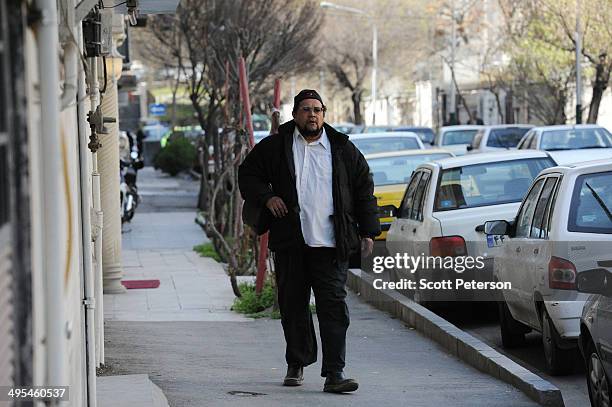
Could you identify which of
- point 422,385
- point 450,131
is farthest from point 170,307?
point 450,131

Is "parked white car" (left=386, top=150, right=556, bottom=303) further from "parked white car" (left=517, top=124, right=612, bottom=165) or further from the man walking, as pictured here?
"parked white car" (left=517, top=124, right=612, bottom=165)

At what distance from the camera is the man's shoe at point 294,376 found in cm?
854

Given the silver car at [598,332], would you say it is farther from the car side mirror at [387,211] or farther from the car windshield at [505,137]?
the car windshield at [505,137]

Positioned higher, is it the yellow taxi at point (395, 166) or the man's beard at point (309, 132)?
the man's beard at point (309, 132)

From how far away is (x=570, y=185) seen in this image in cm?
941

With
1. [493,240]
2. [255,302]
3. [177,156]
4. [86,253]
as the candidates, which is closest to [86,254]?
[86,253]

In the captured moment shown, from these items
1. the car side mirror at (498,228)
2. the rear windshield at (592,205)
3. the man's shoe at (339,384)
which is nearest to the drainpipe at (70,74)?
the man's shoe at (339,384)

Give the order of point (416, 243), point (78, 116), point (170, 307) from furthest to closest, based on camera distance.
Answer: point (170, 307)
point (416, 243)
point (78, 116)

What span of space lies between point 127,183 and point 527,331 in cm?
1658

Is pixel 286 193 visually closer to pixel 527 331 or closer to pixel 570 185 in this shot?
pixel 570 185

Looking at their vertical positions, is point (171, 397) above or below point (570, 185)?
below

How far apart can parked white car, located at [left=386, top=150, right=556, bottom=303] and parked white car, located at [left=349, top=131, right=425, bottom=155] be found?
950 cm

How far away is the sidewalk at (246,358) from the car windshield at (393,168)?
383 centimetres

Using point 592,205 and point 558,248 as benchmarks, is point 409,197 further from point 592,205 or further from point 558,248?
point 558,248
